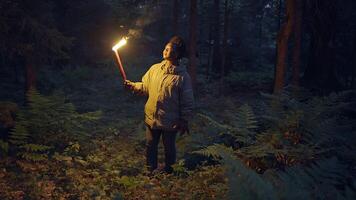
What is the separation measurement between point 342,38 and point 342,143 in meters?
16.5

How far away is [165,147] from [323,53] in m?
12.0

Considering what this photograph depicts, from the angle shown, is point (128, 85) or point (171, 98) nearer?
point (171, 98)

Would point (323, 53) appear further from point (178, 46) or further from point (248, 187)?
point (248, 187)

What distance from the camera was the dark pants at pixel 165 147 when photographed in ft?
23.8

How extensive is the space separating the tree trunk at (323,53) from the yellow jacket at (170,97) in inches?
432

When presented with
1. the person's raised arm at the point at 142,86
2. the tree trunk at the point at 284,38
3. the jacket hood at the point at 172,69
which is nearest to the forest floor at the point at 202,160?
the jacket hood at the point at 172,69

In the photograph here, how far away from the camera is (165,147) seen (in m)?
7.31

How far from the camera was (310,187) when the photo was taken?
11.8 feet

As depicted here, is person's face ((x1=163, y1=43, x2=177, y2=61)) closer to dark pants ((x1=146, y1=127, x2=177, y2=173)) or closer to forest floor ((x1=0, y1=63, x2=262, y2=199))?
dark pants ((x1=146, y1=127, x2=177, y2=173))

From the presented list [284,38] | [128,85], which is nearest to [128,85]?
[128,85]

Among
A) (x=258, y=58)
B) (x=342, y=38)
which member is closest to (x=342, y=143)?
(x=342, y=38)

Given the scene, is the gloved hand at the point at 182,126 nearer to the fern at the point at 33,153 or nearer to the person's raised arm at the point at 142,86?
the person's raised arm at the point at 142,86

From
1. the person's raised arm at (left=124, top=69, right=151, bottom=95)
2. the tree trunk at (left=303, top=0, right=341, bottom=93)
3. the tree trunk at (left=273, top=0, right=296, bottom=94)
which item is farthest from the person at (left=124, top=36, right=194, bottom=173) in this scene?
the tree trunk at (left=303, top=0, right=341, bottom=93)

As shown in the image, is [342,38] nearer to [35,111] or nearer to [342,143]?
[342,143]
